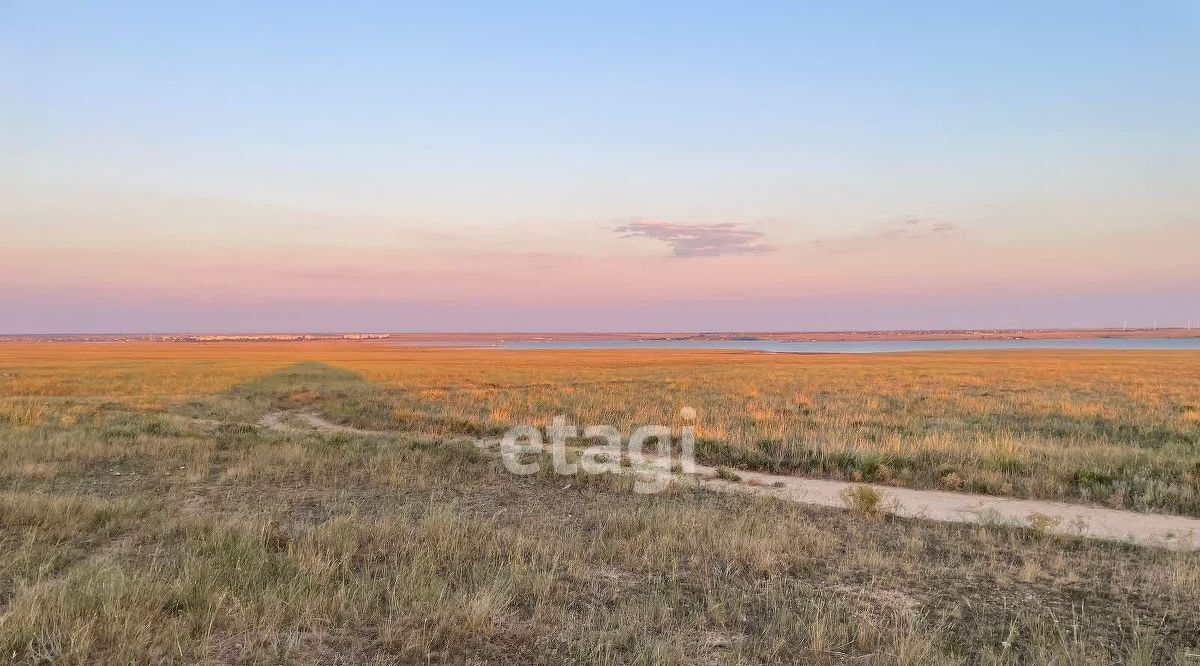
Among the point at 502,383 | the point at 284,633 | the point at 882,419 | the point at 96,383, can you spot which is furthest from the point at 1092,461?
the point at 96,383

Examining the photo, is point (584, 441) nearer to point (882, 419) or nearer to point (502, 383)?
point (882, 419)

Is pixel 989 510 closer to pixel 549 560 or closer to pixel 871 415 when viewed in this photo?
pixel 549 560

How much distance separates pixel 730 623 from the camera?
263 inches

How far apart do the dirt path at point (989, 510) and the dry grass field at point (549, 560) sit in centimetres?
73

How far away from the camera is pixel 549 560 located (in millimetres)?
8297

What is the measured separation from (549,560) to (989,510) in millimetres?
8690

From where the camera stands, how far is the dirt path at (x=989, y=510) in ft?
33.5

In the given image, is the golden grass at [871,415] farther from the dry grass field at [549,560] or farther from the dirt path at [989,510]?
the dirt path at [989,510]

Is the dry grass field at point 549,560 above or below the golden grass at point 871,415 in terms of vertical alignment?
above

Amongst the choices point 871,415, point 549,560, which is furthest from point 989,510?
point 871,415

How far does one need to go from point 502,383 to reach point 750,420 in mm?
25070

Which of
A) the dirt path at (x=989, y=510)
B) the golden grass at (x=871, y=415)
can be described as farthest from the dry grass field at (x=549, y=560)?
the dirt path at (x=989, y=510)

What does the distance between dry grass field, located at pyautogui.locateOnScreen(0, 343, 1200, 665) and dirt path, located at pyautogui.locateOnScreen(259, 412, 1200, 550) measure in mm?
733

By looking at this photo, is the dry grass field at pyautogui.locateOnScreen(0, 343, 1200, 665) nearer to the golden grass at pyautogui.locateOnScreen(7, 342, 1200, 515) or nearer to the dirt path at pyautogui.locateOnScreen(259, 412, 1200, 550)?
the golden grass at pyautogui.locateOnScreen(7, 342, 1200, 515)
